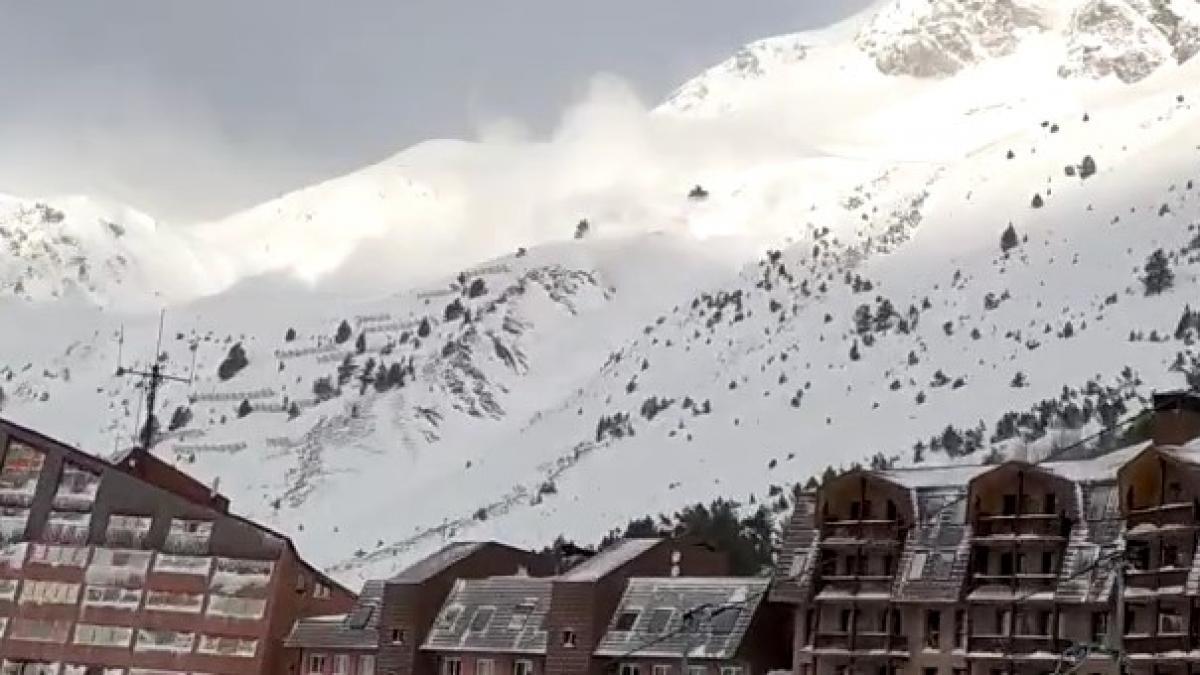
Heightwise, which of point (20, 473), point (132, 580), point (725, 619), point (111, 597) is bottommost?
point (725, 619)

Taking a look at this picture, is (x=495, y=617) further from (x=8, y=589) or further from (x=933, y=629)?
(x=8, y=589)

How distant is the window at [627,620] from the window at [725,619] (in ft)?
12.6

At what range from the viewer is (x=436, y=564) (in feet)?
308

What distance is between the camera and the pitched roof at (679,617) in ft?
266

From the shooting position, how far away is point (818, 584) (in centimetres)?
8006

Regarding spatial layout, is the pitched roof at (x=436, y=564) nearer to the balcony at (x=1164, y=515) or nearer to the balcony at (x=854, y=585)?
the balcony at (x=854, y=585)

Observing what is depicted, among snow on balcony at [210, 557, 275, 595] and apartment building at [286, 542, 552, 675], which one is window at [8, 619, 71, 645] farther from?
apartment building at [286, 542, 552, 675]

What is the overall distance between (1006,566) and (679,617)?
14.5 metres

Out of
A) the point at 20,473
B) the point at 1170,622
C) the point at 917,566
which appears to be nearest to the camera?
the point at 1170,622

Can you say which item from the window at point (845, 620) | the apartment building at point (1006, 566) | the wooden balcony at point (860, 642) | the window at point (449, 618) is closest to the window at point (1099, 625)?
the apartment building at point (1006, 566)

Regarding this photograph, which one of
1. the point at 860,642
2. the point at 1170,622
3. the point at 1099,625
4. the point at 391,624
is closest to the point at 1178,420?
the point at 1099,625

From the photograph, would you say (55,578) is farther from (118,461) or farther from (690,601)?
(690,601)

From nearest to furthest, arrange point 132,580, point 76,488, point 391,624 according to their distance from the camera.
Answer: point 391,624 < point 132,580 < point 76,488

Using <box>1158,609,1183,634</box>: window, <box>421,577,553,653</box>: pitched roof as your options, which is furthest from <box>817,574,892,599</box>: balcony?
<box>421,577,553,653</box>: pitched roof
